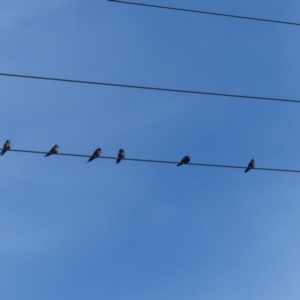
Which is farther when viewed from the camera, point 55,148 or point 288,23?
point 55,148

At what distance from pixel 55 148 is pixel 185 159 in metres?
4.97

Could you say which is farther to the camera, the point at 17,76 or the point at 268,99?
the point at 268,99

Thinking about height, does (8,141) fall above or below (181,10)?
above

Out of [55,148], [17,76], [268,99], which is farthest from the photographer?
[55,148]

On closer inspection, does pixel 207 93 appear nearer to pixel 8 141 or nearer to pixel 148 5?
pixel 148 5

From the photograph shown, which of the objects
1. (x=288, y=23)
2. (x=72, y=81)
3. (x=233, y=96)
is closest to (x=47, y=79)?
(x=72, y=81)

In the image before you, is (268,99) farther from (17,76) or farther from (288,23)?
(17,76)

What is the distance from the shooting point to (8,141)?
4119 cm

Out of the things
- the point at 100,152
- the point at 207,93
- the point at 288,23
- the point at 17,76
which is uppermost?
the point at 100,152

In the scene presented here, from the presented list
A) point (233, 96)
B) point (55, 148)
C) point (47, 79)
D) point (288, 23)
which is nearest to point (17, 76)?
point (47, 79)

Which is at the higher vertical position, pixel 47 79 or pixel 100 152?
pixel 100 152

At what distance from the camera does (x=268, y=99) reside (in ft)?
91.4

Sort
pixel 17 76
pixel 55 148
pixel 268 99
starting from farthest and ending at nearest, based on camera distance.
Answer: pixel 55 148 < pixel 268 99 < pixel 17 76

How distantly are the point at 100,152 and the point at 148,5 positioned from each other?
53.7 feet
